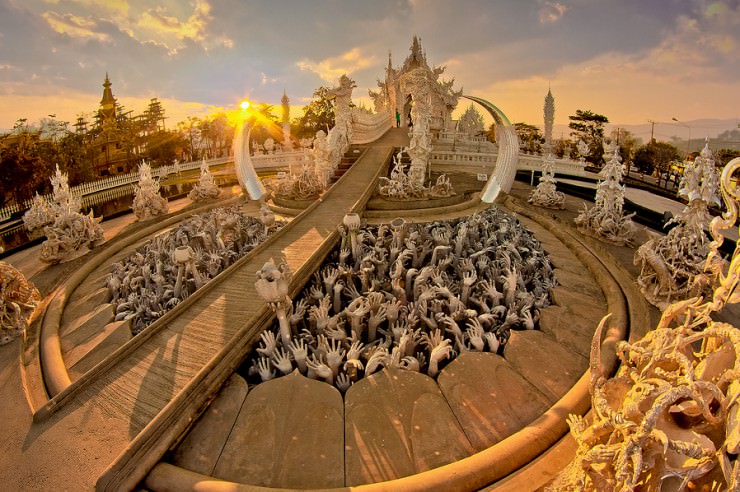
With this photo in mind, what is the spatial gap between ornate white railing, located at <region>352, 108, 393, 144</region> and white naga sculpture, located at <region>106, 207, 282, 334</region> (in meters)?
16.5

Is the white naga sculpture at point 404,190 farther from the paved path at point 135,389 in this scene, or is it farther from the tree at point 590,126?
the tree at point 590,126

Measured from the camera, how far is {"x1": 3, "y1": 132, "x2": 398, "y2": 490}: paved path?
224 inches

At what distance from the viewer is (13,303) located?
31.3ft

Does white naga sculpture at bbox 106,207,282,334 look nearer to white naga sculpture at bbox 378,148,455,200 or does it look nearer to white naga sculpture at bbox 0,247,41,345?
white naga sculpture at bbox 0,247,41,345

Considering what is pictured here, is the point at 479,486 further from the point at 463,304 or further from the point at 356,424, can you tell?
the point at 463,304

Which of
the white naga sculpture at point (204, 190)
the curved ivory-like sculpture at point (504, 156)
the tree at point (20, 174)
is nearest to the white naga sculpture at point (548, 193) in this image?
the curved ivory-like sculpture at point (504, 156)

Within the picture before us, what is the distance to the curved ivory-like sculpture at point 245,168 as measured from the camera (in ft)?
67.6

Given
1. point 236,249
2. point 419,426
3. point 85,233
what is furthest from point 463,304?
point 85,233

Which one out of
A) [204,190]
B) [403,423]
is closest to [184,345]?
[403,423]

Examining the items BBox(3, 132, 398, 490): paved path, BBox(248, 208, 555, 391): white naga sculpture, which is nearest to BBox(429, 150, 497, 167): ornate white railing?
BBox(248, 208, 555, 391): white naga sculpture

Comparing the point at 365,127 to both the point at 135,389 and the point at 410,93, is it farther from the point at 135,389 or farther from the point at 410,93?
the point at 135,389

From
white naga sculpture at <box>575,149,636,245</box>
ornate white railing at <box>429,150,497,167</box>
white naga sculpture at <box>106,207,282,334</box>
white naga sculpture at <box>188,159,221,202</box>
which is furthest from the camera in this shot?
ornate white railing at <box>429,150,497,167</box>

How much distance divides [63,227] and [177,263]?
279 inches

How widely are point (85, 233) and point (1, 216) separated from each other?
12.0 metres
